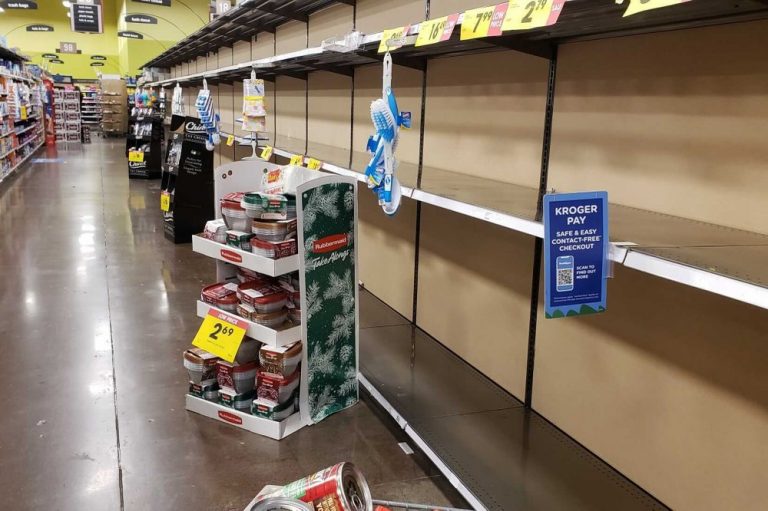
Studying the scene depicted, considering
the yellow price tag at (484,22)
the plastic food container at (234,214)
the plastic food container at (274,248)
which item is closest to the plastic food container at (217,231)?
the plastic food container at (234,214)

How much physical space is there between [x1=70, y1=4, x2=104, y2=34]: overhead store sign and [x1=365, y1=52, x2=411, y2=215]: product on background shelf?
18.6m

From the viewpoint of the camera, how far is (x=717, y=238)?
1.63 metres

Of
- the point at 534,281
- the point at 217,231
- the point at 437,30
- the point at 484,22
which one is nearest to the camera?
the point at 484,22

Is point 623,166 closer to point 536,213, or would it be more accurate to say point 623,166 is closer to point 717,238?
point 536,213

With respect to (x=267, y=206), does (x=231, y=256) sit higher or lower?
lower

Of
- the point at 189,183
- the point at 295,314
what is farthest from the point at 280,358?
the point at 189,183

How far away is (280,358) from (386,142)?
3.78 ft

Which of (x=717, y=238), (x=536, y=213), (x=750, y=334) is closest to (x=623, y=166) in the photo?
(x=536, y=213)

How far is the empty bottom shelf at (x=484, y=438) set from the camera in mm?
2100

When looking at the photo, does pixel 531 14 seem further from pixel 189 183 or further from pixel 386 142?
pixel 189 183

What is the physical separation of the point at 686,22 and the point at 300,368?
217 cm

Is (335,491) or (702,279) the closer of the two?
(702,279)

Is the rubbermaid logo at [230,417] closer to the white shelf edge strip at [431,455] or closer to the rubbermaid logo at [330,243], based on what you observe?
the white shelf edge strip at [431,455]

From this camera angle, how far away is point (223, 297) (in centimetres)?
310
